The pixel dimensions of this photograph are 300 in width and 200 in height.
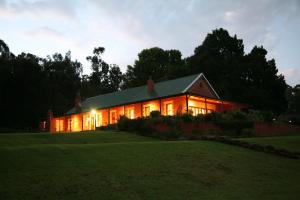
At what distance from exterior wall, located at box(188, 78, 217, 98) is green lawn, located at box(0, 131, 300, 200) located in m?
22.2

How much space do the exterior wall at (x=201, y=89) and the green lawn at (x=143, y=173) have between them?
874 inches

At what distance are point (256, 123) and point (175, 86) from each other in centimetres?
1113

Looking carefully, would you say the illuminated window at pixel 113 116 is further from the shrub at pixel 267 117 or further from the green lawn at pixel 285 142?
the green lawn at pixel 285 142

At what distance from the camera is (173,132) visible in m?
30.1

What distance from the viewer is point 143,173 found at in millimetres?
13617

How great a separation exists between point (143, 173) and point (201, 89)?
2973cm

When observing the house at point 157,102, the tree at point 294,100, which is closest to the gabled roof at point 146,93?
the house at point 157,102

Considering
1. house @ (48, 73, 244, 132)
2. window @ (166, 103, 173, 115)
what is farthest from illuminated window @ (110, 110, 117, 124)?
window @ (166, 103, 173, 115)

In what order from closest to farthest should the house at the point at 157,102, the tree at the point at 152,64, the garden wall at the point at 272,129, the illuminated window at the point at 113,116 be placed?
the garden wall at the point at 272,129
the house at the point at 157,102
the illuminated window at the point at 113,116
the tree at the point at 152,64

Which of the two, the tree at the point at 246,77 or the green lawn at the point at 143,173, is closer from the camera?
the green lawn at the point at 143,173

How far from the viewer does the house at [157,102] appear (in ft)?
131

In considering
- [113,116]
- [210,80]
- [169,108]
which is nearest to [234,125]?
[169,108]

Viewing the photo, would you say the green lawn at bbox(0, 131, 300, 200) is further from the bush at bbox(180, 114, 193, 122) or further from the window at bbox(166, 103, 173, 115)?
the window at bbox(166, 103, 173, 115)

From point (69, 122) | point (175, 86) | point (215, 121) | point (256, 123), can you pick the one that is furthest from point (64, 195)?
point (69, 122)
